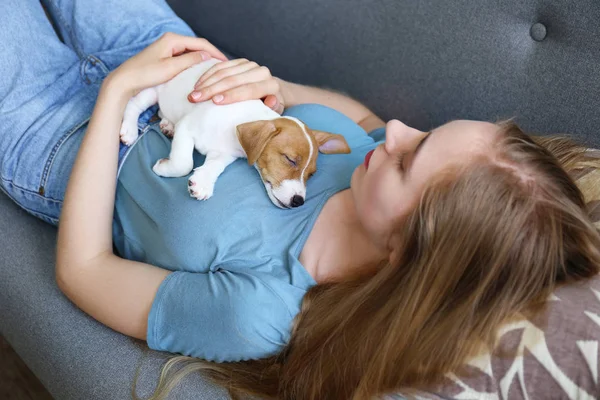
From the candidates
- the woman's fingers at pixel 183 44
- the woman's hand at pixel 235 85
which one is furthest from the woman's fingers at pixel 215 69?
the woman's fingers at pixel 183 44

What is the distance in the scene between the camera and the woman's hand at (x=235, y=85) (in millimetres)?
1176

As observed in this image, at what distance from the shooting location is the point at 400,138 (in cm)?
101

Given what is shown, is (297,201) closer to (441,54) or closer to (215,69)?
(215,69)

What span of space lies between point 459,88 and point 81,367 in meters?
1.06

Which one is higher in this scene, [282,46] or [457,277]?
[282,46]

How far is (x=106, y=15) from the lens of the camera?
4.62ft

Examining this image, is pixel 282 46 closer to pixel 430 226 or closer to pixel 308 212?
pixel 308 212

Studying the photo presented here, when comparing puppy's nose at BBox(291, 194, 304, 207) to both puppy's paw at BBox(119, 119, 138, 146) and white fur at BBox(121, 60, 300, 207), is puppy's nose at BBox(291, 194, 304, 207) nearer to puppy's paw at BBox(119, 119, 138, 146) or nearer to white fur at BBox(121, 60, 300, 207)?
white fur at BBox(121, 60, 300, 207)

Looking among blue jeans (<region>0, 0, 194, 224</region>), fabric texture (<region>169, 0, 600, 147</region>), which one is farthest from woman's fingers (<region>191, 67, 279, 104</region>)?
fabric texture (<region>169, 0, 600, 147</region>)

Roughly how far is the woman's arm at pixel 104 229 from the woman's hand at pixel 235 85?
0.34 ft

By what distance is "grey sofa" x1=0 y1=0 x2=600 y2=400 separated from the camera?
1059 millimetres

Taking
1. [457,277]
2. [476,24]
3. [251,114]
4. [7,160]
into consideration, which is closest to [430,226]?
[457,277]

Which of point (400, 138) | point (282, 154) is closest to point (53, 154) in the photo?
point (282, 154)

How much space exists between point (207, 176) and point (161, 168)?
122mm
